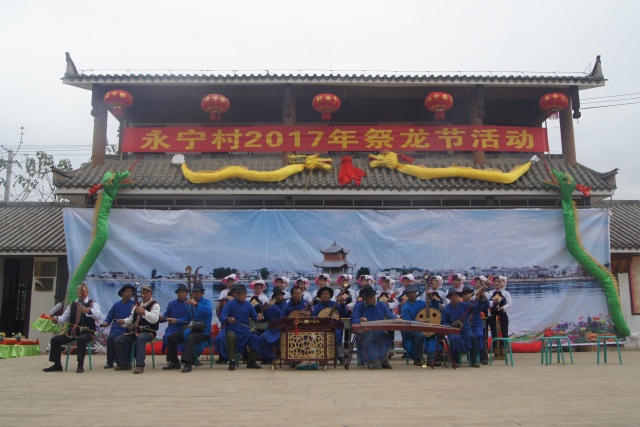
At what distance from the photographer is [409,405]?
5.02 meters

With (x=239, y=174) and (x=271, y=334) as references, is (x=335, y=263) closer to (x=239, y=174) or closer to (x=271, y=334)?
(x=271, y=334)

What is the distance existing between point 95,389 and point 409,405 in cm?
341

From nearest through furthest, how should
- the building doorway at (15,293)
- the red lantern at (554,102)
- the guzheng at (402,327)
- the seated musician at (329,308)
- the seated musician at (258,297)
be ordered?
1. the guzheng at (402,327)
2. the seated musician at (329,308)
3. the seated musician at (258,297)
4. the red lantern at (554,102)
5. the building doorway at (15,293)

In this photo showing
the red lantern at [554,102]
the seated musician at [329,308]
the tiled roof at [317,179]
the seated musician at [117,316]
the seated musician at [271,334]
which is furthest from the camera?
the red lantern at [554,102]

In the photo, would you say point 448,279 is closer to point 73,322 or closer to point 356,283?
point 356,283

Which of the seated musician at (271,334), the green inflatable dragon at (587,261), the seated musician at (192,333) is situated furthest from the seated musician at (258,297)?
the green inflatable dragon at (587,261)

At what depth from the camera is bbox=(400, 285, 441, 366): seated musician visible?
893cm

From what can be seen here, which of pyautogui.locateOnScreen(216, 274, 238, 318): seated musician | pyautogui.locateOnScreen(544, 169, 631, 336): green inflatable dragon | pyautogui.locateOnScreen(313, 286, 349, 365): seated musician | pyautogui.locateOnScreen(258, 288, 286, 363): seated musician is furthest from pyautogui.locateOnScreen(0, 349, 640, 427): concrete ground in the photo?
pyautogui.locateOnScreen(544, 169, 631, 336): green inflatable dragon

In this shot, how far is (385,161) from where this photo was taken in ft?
40.8

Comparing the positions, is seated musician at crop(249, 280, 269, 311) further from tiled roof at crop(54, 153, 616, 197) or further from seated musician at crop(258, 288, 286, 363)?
tiled roof at crop(54, 153, 616, 197)

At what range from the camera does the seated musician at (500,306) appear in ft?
33.1

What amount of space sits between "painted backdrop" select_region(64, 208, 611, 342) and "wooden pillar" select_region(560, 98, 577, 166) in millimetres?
2084

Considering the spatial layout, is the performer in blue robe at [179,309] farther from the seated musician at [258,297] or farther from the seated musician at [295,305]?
the seated musician at [295,305]

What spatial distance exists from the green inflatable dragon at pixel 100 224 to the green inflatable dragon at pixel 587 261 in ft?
28.3
